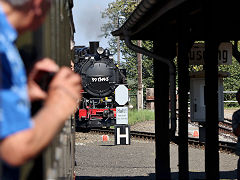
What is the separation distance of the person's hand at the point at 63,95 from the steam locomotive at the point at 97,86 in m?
20.6

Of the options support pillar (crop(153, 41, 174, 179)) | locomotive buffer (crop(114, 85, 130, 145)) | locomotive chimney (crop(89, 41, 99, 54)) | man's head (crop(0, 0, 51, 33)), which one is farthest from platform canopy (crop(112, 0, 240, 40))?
locomotive chimney (crop(89, 41, 99, 54))

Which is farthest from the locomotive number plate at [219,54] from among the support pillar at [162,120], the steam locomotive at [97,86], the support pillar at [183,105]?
the steam locomotive at [97,86]

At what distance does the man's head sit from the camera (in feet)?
4.64

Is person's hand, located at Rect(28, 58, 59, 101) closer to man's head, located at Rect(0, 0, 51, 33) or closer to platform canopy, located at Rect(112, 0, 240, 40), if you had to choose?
man's head, located at Rect(0, 0, 51, 33)

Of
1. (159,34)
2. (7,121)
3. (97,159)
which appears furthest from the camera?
(97,159)

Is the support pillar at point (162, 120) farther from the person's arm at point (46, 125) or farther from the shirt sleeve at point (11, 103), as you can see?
the shirt sleeve at point (11, 103)

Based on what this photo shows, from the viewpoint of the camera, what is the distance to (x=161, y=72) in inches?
362

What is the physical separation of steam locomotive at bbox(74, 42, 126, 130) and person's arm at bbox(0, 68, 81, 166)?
20.6 meters

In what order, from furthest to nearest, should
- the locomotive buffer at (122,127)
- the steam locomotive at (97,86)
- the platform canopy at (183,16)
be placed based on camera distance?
the steam locomotive at (97,86)
the locomotive buffer at (122,127)
the platform canopy at (183,16)

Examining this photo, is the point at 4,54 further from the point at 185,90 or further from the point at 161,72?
the point at 161,72

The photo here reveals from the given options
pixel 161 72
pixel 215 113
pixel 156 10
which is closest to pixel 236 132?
pixel 215 113

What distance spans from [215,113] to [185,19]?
1352 millimetres

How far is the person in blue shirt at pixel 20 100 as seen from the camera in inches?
52.1

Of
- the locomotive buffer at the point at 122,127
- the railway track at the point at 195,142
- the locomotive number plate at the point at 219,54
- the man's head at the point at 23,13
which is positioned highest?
the locomotive number plate at the point at 219,54
